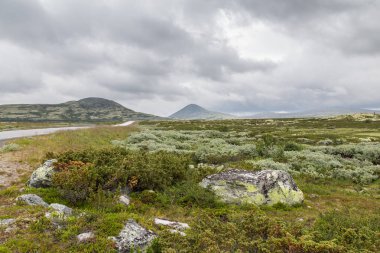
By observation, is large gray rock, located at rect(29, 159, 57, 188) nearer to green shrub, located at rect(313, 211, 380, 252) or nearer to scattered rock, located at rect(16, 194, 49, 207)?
scattered rock, located at rect(16, 194, 49, 207)

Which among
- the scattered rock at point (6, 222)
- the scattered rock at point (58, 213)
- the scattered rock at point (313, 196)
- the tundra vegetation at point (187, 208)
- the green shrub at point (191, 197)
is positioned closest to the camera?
the tundra vegetation at point (187, 208)

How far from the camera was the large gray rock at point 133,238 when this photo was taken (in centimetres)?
850

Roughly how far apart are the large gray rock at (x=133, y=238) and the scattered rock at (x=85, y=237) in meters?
0.73

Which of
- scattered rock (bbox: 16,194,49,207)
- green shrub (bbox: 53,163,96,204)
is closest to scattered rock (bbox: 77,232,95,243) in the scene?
scattered rock (bbox: 16,194,49,207)

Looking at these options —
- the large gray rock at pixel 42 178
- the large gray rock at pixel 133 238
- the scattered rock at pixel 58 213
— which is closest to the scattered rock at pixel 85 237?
the large gray rock at pixel 133 238

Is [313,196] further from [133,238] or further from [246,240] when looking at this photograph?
[133,238]

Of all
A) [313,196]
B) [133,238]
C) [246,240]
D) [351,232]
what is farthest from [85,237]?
[313,196]

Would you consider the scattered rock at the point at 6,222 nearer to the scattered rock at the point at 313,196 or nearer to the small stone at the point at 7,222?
the small stone at the point at 7,222

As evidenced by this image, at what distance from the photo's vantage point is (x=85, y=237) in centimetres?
842

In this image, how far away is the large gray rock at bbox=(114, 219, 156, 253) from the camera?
850 cm

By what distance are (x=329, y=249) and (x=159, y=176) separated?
1019 centimetres

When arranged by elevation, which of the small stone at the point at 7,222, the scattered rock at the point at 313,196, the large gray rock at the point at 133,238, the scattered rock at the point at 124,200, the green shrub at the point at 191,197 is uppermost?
the small stone at the point at 7,222

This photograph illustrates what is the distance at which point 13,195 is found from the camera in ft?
44.2

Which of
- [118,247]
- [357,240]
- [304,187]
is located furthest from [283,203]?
[118,247]
